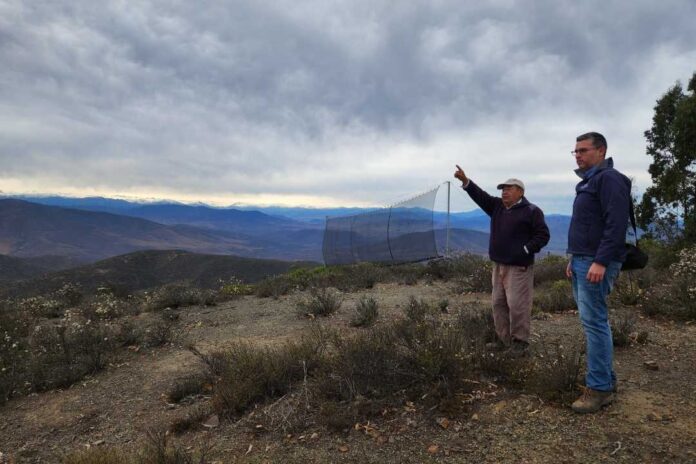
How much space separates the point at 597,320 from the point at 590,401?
63cm

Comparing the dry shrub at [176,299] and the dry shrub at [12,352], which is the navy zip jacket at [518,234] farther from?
the dry shrub at [176,299]

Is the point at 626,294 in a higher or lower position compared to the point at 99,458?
higher

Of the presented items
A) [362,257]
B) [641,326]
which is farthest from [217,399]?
[362,257]

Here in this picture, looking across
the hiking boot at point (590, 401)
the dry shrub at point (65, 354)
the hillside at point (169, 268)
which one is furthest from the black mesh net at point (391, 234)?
the hillside at point (169, 268)

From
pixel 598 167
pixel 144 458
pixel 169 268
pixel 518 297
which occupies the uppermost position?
pixel 598 167

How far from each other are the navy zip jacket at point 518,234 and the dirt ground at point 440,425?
121 cm

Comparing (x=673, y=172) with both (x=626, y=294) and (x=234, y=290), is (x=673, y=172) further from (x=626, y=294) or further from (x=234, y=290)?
(x=234, y=290)

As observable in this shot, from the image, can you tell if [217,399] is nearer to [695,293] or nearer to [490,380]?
[490,380]

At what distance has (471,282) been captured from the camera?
31.7ft

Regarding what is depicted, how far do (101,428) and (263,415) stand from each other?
67.5 inches

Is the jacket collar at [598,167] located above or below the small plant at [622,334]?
above

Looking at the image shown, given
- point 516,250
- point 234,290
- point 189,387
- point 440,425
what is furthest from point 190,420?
point 234,290

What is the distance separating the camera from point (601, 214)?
10.4ft

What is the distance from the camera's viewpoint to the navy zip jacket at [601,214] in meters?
2.98
